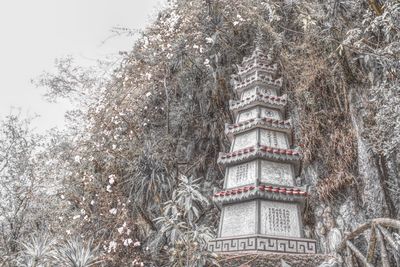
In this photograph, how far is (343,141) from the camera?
6930 mm

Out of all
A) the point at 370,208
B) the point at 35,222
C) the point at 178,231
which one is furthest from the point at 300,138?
the point at 35,222

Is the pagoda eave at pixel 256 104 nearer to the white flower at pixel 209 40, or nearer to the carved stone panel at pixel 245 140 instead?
the carved stone panel at pixel 245 140

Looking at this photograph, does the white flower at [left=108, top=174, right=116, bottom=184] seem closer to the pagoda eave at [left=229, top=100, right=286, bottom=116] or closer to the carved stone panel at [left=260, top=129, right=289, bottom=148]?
the pagoda eave at [left=229, top=100, right=286, bottom=116]

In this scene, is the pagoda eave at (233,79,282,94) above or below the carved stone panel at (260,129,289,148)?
above

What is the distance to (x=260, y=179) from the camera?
600 cm

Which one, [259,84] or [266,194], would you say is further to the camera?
[259,84]

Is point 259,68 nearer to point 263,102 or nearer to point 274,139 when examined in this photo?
point 263,102

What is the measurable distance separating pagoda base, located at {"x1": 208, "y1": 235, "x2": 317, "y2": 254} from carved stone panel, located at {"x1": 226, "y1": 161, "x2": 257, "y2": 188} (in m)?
1.09

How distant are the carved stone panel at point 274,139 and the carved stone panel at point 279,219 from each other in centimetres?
130

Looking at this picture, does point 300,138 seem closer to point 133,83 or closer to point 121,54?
point 133,83

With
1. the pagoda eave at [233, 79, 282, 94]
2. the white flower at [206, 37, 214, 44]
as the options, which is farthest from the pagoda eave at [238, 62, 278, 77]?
the white flower at [206, 37, 214, 44]

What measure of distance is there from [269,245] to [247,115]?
9.56 feet

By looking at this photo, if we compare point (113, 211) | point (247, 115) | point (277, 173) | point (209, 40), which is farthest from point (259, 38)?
point (113, 211)

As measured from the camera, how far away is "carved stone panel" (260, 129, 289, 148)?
670cm
